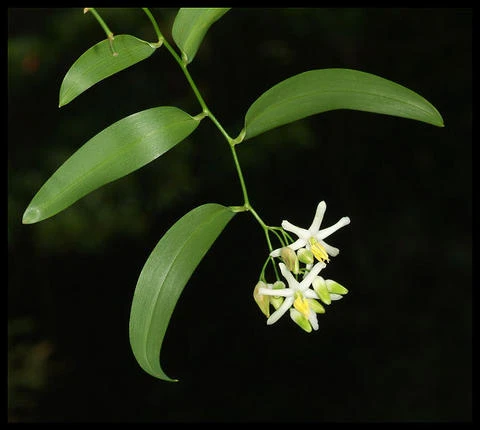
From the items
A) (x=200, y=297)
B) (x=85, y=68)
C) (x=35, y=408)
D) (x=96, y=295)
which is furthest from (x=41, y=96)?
(x=85, y=68)

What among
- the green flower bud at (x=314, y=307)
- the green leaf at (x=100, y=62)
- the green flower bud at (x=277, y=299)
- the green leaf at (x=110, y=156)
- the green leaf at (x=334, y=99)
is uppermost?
the green leaf at (x=100, y=62)

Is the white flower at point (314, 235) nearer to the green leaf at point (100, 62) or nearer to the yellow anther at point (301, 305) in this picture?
the yellow anther at point (301, 305)

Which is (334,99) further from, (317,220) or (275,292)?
(275,292)

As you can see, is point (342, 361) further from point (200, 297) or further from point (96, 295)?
point (96, 295)

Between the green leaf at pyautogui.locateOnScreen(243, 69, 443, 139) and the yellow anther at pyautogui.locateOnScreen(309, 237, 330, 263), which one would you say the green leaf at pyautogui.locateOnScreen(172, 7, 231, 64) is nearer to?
the green leaf at pyautogui.locateOnScreen(243, 69, 443, 139)

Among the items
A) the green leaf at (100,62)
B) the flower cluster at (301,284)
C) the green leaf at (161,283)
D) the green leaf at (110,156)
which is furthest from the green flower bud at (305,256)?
the green leaf at (100,62)

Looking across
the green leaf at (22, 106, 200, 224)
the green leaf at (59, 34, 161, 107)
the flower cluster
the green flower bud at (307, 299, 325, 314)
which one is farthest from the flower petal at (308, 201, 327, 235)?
the green leaf at (59, 34, 161, 107)
